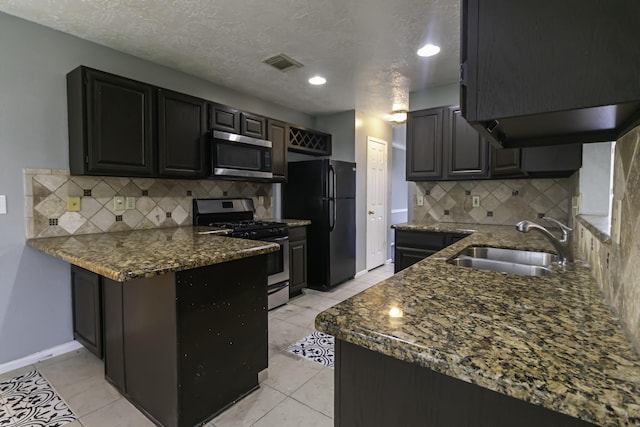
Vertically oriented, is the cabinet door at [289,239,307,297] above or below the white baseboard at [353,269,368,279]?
above

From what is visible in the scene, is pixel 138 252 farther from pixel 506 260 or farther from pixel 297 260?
pixel 297 260

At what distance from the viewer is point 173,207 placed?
316 centimetres

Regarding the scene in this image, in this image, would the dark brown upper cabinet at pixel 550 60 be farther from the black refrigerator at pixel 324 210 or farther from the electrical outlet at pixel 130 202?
the black refrigerator at pixel 324 210

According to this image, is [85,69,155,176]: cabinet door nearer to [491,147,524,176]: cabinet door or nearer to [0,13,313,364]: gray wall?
[0,13,313,364]: gray wall

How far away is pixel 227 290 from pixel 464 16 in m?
1.60

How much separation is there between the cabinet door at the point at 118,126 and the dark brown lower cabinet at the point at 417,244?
2364 mm

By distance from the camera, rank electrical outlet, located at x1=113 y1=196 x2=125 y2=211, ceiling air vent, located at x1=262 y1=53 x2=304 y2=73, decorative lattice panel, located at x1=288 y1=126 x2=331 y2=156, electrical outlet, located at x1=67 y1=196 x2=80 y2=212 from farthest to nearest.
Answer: decorative lattice panel, located at x1=288 y1=126 x2=331 y2=156 → ceiling air vent, located at x1=262 y1=53 x2=304 y2=73 → electrical outlet, located at x1=113 y1=196 x2=125 y2=211 → electrical outlet, located at x1=67 y1=196 x2=80 y2=212

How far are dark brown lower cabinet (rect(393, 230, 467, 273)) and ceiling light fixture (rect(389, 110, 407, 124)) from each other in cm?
219

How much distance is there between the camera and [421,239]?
3.02 meters

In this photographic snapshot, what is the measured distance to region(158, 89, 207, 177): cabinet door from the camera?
8.82ft

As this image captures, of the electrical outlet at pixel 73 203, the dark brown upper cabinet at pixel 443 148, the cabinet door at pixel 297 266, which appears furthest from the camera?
the cabinet door at pixel 297 266

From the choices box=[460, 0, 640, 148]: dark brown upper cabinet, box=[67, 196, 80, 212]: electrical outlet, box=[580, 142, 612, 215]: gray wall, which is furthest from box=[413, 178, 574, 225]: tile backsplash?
box=[67, 196, 80, 212]: electrical outlet

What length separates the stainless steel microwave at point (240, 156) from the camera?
3002 millimetres

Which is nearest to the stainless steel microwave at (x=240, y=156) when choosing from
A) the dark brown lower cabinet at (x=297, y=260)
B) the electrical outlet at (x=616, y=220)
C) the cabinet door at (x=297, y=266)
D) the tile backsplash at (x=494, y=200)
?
the dark brown lower cabinet at (x=297, y=260)
